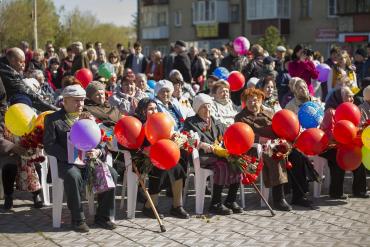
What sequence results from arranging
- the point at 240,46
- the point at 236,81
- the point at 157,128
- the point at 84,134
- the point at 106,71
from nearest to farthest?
1. the point at 84,134
2. the point at 157,128
3. the point at 236,81
4. the point at 106,71
5. the point at 240,46

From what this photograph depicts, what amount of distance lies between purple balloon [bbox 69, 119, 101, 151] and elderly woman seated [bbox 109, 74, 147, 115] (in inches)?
89.1

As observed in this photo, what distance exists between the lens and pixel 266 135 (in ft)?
27.4

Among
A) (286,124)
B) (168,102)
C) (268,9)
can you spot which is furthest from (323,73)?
(268,9)

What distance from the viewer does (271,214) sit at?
7.97 metres

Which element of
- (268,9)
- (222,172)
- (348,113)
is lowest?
(222,172)

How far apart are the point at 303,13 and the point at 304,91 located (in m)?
32.0

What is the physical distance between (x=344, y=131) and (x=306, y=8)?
33038mm

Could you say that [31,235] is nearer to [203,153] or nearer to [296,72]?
[203,153]

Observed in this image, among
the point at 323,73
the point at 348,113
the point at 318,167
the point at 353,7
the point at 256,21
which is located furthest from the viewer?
the point at 256,21

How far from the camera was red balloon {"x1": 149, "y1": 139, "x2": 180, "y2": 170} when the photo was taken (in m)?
7.10

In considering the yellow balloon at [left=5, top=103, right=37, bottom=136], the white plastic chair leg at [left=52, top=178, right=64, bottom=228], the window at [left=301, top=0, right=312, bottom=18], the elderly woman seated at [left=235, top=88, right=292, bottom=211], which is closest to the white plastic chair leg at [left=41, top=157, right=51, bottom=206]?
the yellow balloon at [left=5, top=103, right=37, bottom=136]

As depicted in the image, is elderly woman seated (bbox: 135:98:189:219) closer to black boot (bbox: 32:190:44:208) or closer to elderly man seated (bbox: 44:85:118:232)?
elderly man seated (bbox: 44:85:118:232)

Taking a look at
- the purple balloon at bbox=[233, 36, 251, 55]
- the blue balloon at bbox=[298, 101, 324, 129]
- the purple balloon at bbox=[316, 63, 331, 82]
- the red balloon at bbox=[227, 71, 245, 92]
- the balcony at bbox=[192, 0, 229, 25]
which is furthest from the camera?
the balcony at bbox=[192, 0, 229, 25]

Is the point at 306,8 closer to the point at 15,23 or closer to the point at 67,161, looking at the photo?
the point at 15,23
